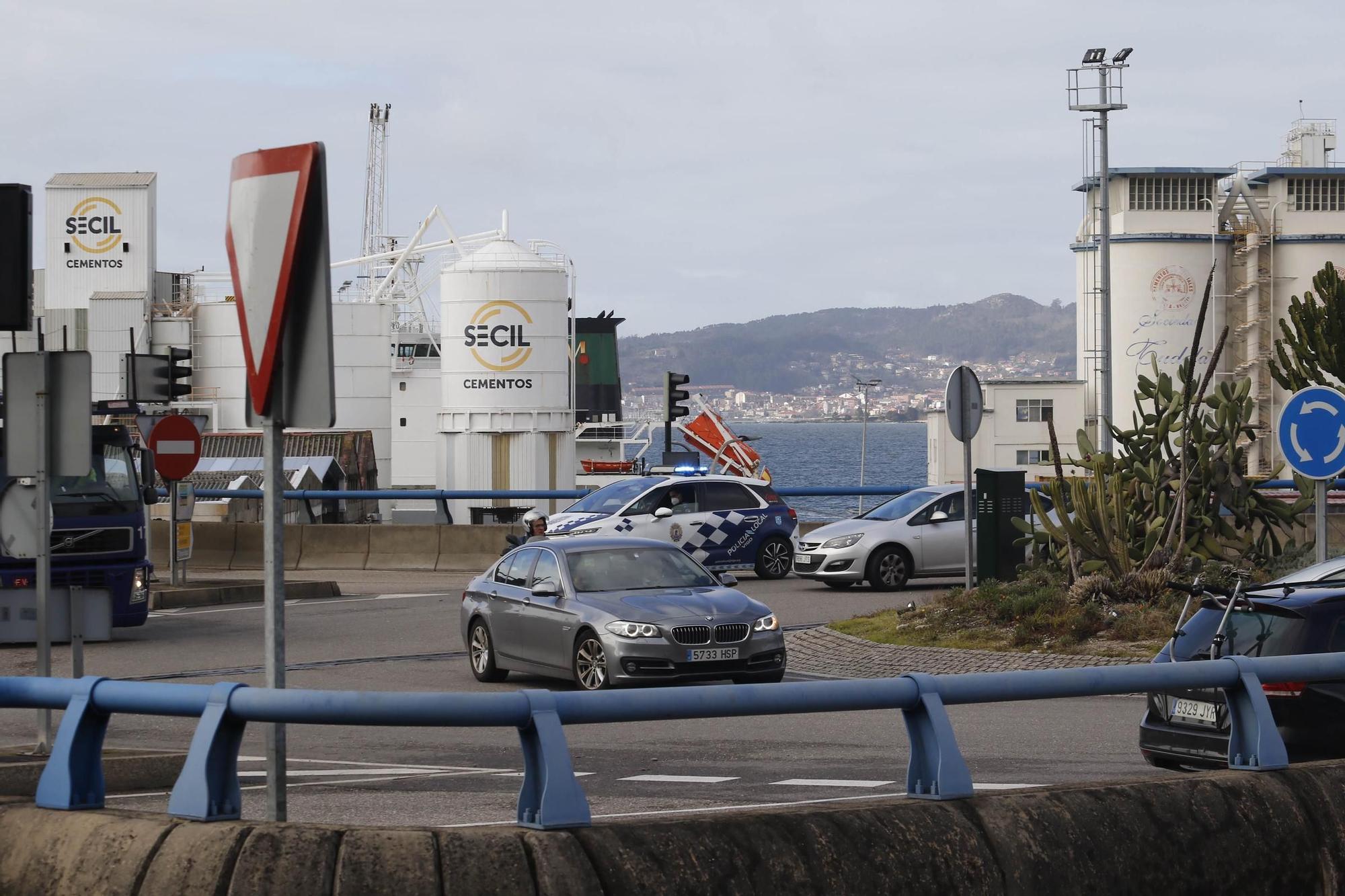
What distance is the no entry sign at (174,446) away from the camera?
993 inches

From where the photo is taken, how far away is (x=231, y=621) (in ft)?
72.5

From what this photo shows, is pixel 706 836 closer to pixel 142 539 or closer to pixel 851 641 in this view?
pixel 851 641

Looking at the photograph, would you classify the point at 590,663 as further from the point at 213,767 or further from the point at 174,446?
the point at 174,446

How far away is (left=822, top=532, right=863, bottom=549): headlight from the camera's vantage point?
24.8m

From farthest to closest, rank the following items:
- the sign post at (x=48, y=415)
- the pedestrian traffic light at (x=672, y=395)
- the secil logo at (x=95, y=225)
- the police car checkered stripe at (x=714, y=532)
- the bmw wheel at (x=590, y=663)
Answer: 1. the secil logo at (x=95, y=225)
2. the pedestrian traffic light at (x=672, y=395)
3. the police car checkered stripe at (x=714, y=532)
4. the bmw wheel at (x=590, y=663)
5. the sign post at (x=48, y=415)

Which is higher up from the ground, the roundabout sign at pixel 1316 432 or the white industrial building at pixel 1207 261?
the white industrial building at pixel 1207 261

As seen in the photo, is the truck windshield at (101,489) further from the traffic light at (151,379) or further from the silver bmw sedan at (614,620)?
the silver bmw sedan at (614,620)

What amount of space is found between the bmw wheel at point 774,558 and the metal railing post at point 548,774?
2218 cm

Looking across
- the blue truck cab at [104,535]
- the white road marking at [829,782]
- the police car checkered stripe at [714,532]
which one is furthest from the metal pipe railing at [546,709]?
the police car checkered stripe at [714,532]

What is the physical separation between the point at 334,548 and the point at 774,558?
862 cm

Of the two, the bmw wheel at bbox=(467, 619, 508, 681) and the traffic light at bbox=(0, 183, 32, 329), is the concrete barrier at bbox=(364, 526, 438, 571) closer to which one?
the bmw wheel at bbox=(467, 619, 508, 681)

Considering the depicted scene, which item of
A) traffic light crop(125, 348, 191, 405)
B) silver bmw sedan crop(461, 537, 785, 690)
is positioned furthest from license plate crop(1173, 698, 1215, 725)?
traffic light crop(125, 348, 191, 405)

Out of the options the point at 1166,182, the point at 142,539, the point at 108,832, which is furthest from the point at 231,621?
the point at 1166,182

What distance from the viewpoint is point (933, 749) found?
557 centimetres
